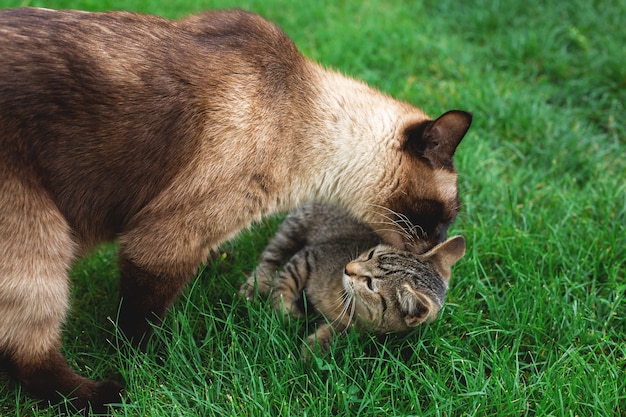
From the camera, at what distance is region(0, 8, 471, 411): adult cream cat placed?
274 centimetres

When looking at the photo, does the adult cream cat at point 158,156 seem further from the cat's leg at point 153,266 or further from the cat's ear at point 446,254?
the cat's ear at point 446,254

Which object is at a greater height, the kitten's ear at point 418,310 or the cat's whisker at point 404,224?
the cat's whisker at point 404,224

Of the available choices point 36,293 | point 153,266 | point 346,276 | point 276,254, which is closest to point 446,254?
point 346,276

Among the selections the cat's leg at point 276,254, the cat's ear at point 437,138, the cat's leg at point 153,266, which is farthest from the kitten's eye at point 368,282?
the cat's leg at point 153,266

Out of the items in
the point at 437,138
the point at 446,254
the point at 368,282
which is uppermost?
the point at 437,138

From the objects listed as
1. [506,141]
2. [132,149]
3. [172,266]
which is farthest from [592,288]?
[132,149]

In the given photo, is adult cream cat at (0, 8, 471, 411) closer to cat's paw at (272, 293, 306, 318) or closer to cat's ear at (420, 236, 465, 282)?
cat's ear at (420, 236, 465, 282)

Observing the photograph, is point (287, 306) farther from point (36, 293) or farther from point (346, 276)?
point (36, 293)

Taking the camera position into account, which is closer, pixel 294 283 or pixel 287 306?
pixel 287 306

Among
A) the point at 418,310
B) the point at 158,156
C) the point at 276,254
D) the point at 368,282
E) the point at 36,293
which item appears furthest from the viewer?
the point at 276,254

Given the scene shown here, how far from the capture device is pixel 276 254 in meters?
3.95

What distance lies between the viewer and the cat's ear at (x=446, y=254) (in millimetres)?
3395

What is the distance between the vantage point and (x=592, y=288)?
12.2 ft

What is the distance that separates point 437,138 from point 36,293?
6.67ft
